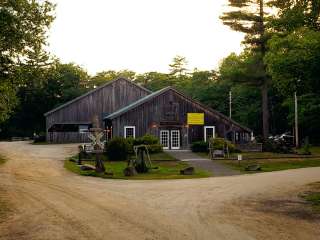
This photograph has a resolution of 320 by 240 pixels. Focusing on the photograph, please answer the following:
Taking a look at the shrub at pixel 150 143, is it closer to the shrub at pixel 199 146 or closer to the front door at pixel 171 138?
the shrub at pixel 199 146

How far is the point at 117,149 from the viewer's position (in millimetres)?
37812

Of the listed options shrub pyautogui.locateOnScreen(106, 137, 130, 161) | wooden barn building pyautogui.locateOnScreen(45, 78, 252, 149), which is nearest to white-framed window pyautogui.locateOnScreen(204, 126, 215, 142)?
wooden barn building pyautogui.locateOnScreen(45, 78, 252, 149)

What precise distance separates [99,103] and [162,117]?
52.5 ft

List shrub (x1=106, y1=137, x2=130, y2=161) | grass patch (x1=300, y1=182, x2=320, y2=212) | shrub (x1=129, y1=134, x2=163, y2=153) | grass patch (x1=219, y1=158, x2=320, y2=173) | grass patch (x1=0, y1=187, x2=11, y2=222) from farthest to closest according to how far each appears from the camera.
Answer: shrub (x1=129, y1=134, x2=163, y2=153), shrub (x1=106, y1=137, x2=130, y2=161), grass patch (x1=219, y1=158, x2=320, y2=173), grass patch (x1=300, y1=182, x2=320, y2=212), grass patch (x1=0, y1=187, x2=11, y2=222)

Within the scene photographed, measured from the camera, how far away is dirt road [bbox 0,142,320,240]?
35.9ft

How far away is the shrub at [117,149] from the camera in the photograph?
37772 mm

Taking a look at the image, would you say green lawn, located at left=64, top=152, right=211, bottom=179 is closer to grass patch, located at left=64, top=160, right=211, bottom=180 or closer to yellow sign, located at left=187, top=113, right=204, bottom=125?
grass patch, located at left=64, top=160, right=211, bottom=180

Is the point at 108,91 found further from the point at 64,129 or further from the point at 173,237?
the point at 173,237

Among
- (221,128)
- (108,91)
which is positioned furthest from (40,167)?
(108,91)

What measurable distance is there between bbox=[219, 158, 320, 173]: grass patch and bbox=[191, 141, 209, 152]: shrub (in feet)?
27.4

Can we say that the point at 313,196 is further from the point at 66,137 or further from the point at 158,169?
the point at 66,137

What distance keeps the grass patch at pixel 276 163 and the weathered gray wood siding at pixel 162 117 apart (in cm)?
1246

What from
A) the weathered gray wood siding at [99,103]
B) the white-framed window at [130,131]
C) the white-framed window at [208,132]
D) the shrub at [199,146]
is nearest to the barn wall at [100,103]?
the weathered gray wood siding at [99,103]

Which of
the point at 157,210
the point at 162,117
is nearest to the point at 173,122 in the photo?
the point at 162,117
